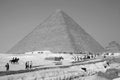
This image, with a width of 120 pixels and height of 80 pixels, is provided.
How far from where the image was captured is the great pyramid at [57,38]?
6381 cm

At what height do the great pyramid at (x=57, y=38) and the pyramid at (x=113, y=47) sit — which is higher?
the great pyramid at (x=57, y=38)

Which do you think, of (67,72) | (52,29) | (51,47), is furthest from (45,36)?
(67,72)

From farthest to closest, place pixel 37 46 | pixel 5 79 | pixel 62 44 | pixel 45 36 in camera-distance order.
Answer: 1. pixel 45 36
2. pixel 37 46
3. pixel 62 44
4. pixel 5 79

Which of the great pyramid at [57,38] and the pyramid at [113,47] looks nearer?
the pyramid at [113,47]

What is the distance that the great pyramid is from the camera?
6381 cm

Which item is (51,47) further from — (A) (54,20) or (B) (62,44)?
(A) (54,20)

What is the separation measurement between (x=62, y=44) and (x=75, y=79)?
52.5 meters

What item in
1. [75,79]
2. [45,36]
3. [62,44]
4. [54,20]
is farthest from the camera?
[54,20]

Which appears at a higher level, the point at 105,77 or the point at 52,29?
the point at 52,29

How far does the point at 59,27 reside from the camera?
7625 centimetres

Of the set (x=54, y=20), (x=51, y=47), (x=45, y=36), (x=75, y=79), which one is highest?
(x=54, y=20)

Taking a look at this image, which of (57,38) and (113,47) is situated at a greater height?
(57,38)

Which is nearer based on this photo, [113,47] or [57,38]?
[113,47]

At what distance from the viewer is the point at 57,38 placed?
69812mm
